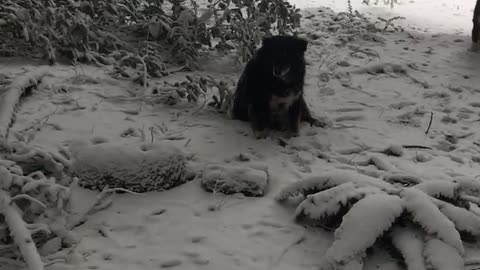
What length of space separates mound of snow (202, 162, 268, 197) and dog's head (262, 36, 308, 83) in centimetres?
117

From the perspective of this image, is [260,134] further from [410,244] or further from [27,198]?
[27,198]

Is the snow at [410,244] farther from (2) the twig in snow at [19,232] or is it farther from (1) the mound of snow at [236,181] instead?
(2) the twig in snow at [19,232]

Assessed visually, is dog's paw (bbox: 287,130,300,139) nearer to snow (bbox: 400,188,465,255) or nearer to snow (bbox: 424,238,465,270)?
snow (bbox: 400,188,465,255)

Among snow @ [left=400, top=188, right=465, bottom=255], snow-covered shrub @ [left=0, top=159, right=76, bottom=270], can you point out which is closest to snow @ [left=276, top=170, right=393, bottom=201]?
snow @ [left=400, top=188, right=465, bottom=255]

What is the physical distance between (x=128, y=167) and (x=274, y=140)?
1740 mm

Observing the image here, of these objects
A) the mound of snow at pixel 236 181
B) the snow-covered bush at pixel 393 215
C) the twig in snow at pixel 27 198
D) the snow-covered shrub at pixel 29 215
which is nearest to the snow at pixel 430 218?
the snow-covered bush at pixel 393 215

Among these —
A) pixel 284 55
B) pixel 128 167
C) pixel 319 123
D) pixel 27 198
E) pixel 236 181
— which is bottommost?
pixel 319 123

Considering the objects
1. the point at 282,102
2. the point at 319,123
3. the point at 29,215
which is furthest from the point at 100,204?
the point at 319,123

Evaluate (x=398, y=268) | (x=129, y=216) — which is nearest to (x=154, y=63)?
(x=129, y=216)

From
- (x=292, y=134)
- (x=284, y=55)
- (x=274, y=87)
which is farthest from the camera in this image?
(x=292, y=134)

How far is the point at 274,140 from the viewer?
4.88 meters

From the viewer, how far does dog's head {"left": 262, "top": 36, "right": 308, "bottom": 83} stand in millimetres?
4602

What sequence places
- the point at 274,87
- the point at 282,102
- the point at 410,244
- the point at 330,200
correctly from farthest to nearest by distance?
the point at 282,102
the point at 274,87
the point at 330,200
the point at 410,244

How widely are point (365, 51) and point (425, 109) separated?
6.67 ft
